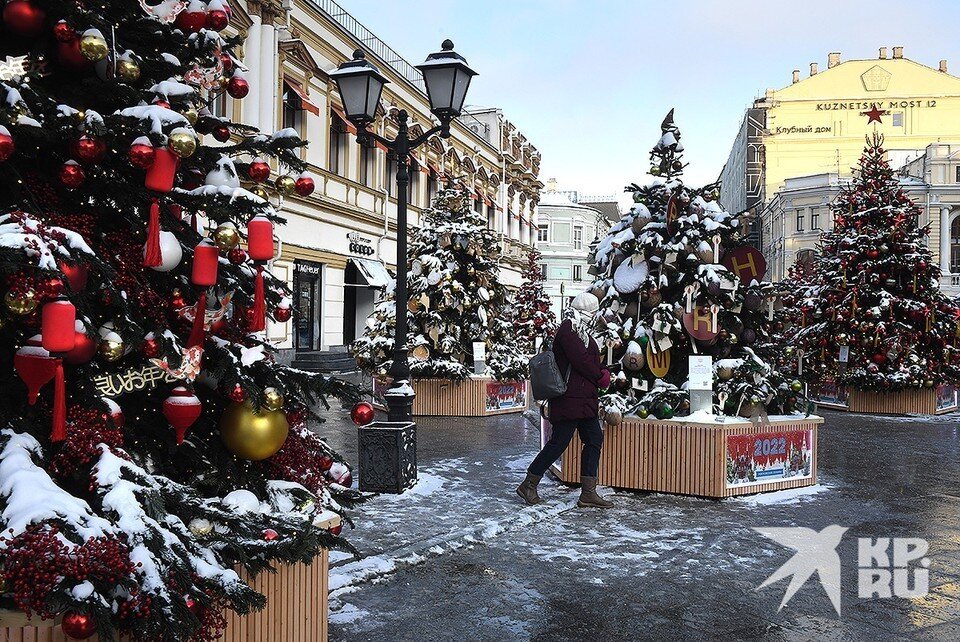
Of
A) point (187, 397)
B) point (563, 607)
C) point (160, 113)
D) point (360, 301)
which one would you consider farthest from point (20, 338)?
point (360, 301)

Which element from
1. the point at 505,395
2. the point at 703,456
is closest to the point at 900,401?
the point at 505,395

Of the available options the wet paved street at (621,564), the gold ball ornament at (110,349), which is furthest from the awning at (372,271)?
the gold ball ornament at (110,349)

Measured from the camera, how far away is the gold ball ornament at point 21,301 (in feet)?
8.07

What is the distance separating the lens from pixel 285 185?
356 cm

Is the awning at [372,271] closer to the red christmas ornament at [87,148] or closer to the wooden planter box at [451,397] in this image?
the wooden planter box at [451,397]

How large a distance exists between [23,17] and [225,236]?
108 cm

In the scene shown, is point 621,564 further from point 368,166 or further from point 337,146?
point 368,166

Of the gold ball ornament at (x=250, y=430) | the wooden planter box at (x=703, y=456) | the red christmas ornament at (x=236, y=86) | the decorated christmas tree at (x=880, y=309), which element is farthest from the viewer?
the decorated christmas tree at (x=880, y=309)

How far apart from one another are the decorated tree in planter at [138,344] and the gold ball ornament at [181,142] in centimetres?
1

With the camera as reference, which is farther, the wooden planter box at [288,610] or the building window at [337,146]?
the building window at [337,146]

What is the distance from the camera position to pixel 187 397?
3045 millimetres

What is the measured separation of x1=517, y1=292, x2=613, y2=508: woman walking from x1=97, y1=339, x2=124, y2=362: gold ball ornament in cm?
495

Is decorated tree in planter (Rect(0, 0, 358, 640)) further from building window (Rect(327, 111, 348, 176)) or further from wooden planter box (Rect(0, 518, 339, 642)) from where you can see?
building window (Rect(327, 111, 348, 176))

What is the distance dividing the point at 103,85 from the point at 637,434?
20.2ft
